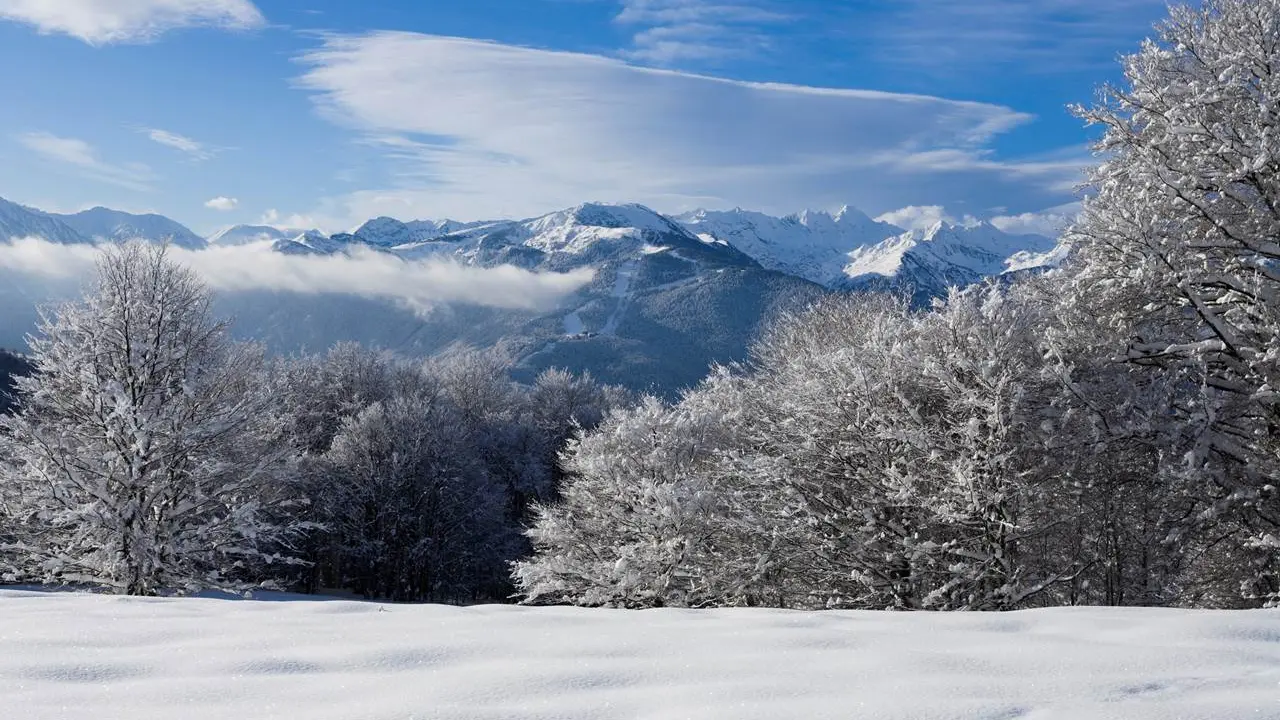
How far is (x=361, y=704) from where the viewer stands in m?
4.26

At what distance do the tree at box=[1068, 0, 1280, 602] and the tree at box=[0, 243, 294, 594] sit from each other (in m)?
16.6

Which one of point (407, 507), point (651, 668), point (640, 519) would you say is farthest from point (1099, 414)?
point (407, 507)

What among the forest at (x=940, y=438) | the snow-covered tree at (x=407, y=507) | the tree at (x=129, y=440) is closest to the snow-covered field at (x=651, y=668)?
the forest at (x=940, y=438)

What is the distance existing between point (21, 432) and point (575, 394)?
5258cm

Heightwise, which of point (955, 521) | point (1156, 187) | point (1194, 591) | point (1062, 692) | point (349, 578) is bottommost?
point (349, 578)

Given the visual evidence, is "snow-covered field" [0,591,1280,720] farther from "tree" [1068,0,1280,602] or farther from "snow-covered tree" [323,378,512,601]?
"snow-covered tree" [323,378,512,601]

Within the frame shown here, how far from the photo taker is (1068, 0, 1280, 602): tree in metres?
11.2

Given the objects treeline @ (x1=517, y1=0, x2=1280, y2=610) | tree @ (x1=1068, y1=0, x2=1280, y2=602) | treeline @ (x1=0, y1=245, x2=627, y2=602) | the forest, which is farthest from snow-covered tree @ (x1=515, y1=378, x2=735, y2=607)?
tree @ (x1=1068, y1=0, x2=1280, y2=602)

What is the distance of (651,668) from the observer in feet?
16.1

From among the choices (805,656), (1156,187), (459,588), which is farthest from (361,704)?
(459,588)

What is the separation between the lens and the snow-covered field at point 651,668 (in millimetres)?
4090

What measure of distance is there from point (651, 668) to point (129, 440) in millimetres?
16143

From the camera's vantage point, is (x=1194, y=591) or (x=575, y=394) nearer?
(x=1194, y=591)

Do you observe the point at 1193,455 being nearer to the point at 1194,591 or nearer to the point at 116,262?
the point at 1194,591
